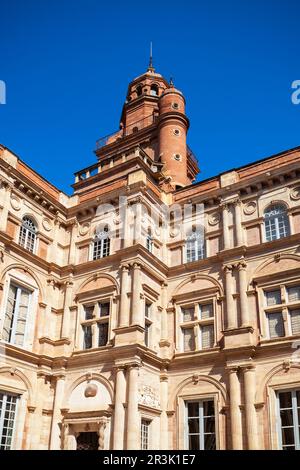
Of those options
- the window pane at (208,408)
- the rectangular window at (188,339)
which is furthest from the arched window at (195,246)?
the window pane at (208,408)

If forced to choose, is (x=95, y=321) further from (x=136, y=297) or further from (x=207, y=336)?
(x=207, y=336)

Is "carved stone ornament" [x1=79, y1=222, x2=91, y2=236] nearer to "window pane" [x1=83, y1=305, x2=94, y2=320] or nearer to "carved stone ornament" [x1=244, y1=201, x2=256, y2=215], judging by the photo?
"window pane" [x1=83, y1=305, x2=94, y2=320]

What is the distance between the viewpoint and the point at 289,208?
22.4 meters

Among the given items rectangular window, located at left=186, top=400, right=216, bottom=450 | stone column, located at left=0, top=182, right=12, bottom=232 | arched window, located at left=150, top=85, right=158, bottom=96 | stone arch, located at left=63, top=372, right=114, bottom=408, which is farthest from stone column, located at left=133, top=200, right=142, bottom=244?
arched window, located at left=150, top=85, right=158, bottom=96

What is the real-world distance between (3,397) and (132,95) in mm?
29052

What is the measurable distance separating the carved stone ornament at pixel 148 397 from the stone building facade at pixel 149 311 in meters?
0.08

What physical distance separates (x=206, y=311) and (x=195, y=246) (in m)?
3.54

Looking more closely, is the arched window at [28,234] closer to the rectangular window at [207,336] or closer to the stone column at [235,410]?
the rectangular window at [207,336]

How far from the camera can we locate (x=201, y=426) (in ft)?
66.3

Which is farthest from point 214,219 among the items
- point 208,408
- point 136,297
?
point 208,408

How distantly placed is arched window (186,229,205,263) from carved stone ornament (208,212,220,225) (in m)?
0.66

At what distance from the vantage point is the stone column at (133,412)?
62.0 feet

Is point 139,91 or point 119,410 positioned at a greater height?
point 139,91

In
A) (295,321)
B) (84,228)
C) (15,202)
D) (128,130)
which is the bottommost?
(295,321)
